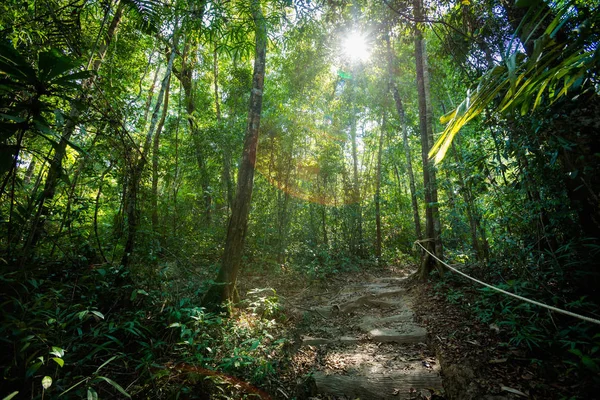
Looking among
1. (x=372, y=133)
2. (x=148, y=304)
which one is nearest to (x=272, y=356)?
(x=148, y=304)

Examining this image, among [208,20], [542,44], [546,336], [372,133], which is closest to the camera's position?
[542,44]

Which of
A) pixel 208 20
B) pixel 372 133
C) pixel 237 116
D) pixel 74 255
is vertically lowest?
pixel 74 255

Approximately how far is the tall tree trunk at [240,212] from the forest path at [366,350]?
4.62 feet

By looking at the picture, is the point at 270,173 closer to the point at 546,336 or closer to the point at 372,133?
the point at 372,133

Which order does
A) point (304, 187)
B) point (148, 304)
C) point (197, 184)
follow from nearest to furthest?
1. point (148, 304)
2. point (197, 184)
3. point (304, 187)

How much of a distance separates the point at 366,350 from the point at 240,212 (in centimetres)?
272

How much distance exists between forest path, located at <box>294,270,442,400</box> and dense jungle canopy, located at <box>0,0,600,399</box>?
0.54m

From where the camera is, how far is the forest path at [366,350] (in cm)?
278

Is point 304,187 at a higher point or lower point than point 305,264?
higher

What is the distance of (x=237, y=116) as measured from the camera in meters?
8.06

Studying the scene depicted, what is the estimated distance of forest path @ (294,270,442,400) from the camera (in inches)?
109

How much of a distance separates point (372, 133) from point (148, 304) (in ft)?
35.7

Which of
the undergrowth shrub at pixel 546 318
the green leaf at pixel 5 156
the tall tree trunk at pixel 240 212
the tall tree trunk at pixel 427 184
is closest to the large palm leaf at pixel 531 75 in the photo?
the green leaf at pixel 5 156

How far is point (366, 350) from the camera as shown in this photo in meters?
3.59
